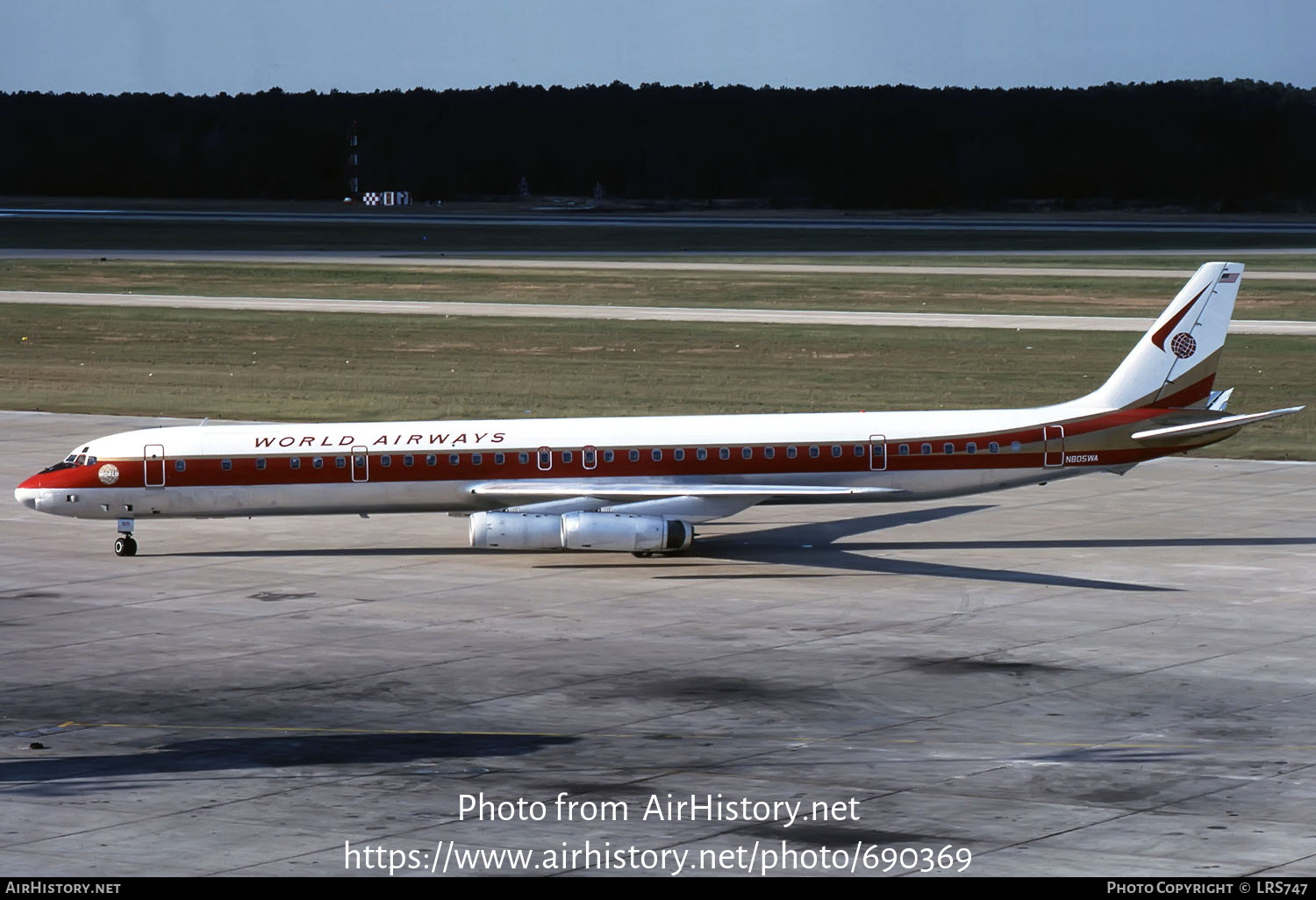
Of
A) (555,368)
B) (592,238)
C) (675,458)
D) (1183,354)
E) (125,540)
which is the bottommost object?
(125,540)

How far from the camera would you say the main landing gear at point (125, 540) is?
42.2 m

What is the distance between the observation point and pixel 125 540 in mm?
42312

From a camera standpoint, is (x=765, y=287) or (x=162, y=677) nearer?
(x=162, y=677)

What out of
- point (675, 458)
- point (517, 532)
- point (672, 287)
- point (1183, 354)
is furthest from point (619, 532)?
point (672, 287)

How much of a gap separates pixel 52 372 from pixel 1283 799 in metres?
63.3

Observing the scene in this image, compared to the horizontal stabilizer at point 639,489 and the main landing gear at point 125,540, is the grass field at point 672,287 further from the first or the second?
the main landing gear at point 125,540

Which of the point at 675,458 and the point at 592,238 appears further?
the point at 592,238

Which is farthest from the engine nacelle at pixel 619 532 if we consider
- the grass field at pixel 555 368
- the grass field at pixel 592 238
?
the grass field at pixel 592 238

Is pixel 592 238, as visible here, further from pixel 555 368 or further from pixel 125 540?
pixel 125 540

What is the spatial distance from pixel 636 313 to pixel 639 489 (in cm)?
5255

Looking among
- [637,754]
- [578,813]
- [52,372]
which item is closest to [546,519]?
[637,754]
